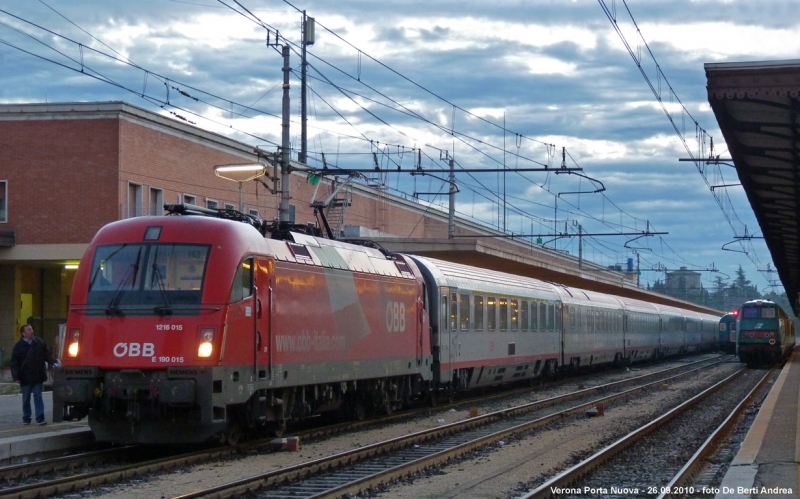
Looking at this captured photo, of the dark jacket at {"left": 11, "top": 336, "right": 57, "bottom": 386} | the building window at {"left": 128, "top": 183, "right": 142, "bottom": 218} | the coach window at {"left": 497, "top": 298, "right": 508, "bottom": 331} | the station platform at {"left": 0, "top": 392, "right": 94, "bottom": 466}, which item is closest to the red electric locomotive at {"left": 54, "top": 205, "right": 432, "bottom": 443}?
the station platform at {"left": 0, "top": 392, "right": 94, "bottom": 466}

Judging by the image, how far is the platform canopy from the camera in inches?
441

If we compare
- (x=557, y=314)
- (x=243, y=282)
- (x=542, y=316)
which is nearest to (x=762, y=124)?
A: (x=243, y=282)

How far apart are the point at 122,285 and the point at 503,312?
1495 centimetres

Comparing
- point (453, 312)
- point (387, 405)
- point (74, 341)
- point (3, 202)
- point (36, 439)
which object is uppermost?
point (3, 202)

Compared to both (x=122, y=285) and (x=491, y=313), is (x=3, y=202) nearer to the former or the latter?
(x=491, y=313)

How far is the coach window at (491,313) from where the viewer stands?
25.9 m

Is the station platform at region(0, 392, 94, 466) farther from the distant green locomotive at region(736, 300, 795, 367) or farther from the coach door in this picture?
the distant green locomotive at region(736, 300, 795, 367)

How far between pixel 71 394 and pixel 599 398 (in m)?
15.9

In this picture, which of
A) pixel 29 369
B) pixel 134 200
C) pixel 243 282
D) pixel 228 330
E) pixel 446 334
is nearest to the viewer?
pixel 228 330

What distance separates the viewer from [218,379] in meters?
13.1

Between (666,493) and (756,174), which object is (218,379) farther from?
A: (756,174)

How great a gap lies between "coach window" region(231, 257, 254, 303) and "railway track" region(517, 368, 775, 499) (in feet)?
15.7

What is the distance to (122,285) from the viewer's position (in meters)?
13.7

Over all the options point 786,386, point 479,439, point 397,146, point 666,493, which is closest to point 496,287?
point 397,146
